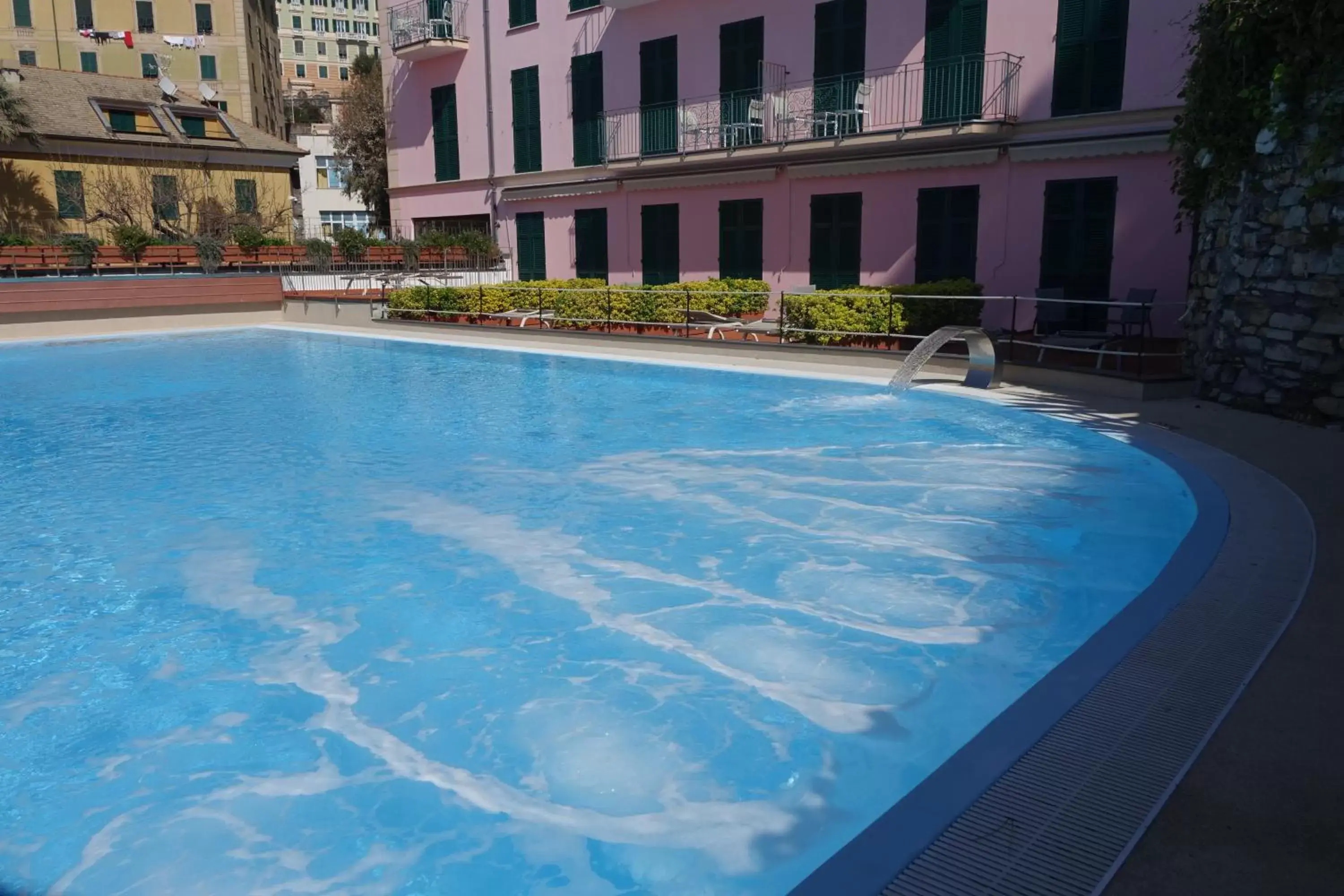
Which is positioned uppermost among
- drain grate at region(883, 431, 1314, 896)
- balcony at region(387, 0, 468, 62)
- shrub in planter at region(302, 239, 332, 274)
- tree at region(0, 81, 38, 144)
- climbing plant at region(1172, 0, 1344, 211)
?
balcony at region(387, 0, 468, 62)

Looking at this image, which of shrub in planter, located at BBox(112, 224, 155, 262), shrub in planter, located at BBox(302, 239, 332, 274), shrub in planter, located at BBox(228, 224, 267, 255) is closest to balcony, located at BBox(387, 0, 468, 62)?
shrub in planter, located at BBox(302, 239, 332, 274)

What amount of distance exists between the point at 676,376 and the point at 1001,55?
335 inches

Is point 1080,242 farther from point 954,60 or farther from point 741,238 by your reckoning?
point 741,238

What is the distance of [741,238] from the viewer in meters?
21.5

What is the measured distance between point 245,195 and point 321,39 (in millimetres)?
69111

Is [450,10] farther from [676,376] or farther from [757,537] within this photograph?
[757,537]

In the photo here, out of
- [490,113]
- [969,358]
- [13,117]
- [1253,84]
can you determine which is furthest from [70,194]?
[1253,84]

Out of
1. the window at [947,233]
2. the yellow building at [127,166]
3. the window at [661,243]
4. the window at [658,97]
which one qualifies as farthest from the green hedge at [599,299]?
the yellow building at [127,166]

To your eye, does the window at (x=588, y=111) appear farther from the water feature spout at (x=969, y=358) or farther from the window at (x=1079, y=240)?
the water feature spout at (x=969, y=358)

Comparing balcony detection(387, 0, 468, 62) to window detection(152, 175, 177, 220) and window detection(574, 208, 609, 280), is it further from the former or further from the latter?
window detection(152, 175, 177, 220)

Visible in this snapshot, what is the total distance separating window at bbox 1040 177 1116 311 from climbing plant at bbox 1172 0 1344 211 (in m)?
4.36

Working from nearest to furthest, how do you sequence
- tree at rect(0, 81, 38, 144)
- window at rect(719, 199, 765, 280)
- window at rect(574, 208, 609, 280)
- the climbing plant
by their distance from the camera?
the climbing plant < window at rect(719, 199, 765, 280) < window at rect(574, 208, 609, 280) < tree at rect(0, 81, 38, 144)

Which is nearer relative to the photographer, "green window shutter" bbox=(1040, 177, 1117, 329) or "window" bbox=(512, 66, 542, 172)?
"green window shutter" bbox=(1040, 177, 1117, 329)

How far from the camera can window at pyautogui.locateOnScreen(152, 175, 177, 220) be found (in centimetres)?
3544
